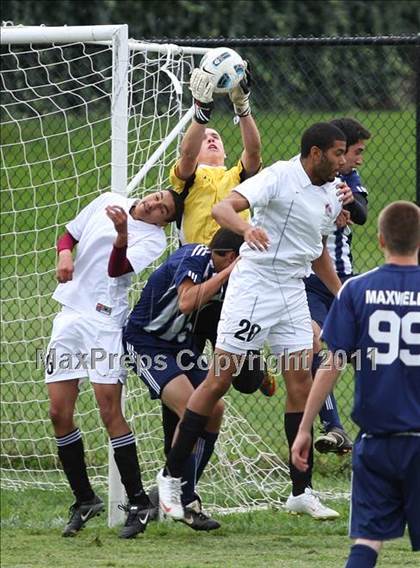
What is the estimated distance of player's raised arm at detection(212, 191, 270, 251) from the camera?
653 cm

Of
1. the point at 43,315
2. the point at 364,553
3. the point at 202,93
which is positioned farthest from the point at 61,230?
the point at 364,553

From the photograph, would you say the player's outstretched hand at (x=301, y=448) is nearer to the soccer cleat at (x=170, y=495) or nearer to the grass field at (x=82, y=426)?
the grass field at (x=82, y=426)

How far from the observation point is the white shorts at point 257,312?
7125mm

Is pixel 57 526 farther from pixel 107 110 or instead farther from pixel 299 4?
pixel 299 4

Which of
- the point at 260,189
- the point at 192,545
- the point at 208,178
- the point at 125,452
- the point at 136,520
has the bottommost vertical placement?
the point at 192,545

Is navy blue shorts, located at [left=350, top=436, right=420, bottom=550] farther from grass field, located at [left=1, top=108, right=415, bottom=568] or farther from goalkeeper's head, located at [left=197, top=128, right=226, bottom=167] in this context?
goalkeeper's head, located at [left=197, top=128, right=226, bottom=167]

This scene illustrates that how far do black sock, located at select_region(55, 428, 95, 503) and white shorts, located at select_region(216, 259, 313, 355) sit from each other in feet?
3.76

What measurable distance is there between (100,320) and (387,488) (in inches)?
106

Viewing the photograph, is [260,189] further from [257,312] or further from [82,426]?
[82,426]

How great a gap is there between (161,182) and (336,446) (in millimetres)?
1981

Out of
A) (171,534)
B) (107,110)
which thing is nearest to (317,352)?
(171,534)

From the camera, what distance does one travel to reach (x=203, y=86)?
7312 mm

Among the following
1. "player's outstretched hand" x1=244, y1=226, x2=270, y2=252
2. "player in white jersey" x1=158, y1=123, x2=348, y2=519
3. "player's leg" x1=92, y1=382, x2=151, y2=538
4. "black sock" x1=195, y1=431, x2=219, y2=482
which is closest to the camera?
"player's outstretched hand" x1=244, y1=226, x2=270, y2=252

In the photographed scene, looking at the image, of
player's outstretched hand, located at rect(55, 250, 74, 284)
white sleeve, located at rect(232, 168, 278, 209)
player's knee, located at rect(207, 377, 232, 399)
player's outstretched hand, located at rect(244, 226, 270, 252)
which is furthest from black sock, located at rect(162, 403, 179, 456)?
player's outstretched hand, located at rect(244, 226, 270, 252)
